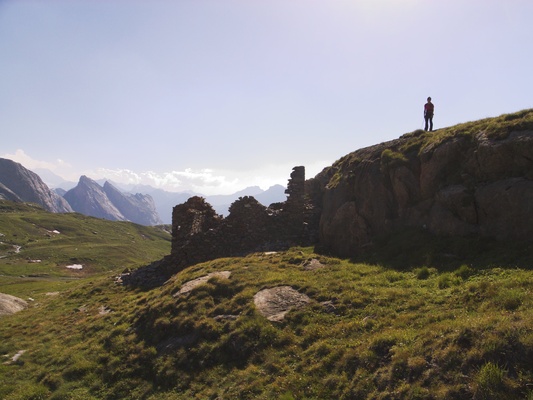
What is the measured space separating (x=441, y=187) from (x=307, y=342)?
48.9 ft

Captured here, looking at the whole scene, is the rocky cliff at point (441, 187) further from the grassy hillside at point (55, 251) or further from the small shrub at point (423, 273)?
the grassy hillside at point (55, 251)

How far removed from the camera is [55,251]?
118875mm

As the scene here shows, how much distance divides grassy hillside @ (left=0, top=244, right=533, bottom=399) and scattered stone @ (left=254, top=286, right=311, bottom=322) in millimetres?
437

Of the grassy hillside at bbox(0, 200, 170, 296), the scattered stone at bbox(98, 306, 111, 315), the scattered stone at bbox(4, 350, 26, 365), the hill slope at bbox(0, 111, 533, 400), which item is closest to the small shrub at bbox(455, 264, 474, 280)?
the hill slope at bbox(0, 111, 533, 400)

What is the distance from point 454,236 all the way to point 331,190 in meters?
14.5

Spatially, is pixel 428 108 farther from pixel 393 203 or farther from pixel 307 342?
pixel 307 342

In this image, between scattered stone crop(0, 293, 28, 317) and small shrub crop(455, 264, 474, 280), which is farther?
scattered stone crop(0, 293, 28, 317)

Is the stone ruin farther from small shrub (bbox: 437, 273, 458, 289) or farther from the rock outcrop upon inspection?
small shrub (bbox: 437, 273, 458, 289)

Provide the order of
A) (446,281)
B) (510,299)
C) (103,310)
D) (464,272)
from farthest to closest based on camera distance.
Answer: (103,310) → (464,272) → (446,281) → (510,299)

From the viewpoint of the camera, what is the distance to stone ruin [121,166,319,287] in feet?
123

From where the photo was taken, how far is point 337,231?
30.7 meters

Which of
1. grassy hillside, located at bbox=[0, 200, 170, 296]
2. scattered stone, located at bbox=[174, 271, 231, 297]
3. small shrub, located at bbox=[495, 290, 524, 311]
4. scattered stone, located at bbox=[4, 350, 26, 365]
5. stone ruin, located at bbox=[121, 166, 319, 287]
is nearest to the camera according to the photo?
small shrub, located at bbox=[495, 290, 524, 311]

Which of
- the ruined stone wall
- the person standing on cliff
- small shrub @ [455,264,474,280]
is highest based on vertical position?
the person standing on cliff

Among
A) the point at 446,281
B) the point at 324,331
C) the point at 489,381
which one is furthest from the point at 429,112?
the point at 489,381
